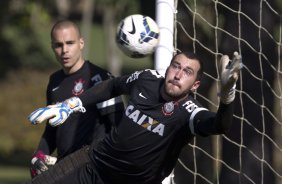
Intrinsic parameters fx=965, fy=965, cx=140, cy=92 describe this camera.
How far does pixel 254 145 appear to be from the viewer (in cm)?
1076

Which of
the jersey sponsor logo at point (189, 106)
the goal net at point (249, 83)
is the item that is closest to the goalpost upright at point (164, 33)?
the jersey sponsor logo at point (189, 106)

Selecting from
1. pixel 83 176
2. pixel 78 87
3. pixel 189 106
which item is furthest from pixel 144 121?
pixel 78 87

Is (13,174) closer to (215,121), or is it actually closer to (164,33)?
(164,33)

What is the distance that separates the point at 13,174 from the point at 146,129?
1647cm

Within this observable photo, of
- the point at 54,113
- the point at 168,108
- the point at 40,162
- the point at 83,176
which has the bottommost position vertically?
the point at 40,162

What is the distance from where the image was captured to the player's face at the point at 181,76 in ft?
21.5

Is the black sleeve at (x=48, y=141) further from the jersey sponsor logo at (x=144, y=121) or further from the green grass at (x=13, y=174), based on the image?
the green grass at (x=13, y=174)

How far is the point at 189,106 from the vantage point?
21.8ft

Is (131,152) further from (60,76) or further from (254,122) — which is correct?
(254,122)

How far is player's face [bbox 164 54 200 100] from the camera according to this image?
656cm

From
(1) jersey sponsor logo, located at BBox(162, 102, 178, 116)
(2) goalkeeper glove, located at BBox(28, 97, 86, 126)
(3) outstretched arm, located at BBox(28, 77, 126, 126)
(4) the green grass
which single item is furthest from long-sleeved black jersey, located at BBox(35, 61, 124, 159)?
(4) the green grass

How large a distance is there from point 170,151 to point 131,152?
273 mm

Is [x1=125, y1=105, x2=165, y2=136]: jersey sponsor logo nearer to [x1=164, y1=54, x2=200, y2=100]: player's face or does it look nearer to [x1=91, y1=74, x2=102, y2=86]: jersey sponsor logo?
[x1=164, y1=54, x2=200, y2=100]: player's face

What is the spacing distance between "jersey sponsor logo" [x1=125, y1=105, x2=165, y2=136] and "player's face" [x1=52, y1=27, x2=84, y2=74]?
108 centimetres
